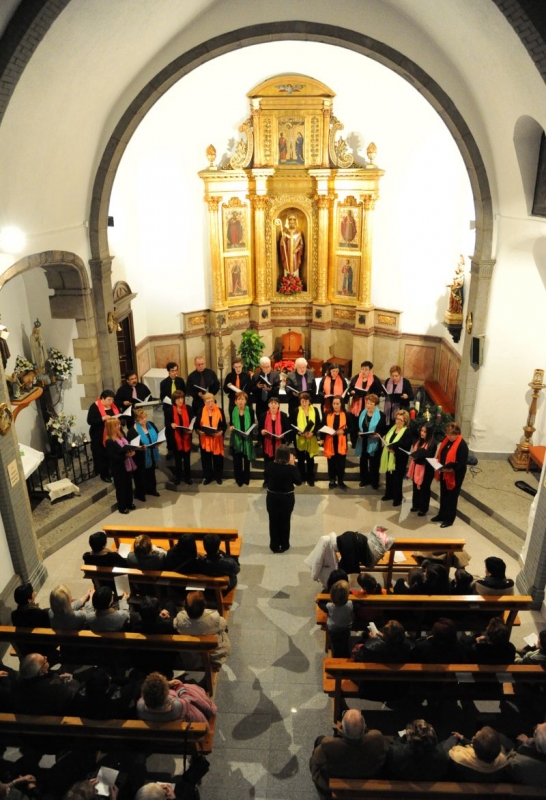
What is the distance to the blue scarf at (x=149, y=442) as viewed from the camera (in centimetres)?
880

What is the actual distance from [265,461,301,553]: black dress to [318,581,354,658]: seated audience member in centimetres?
203

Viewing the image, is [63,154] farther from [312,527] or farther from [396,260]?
[396,260]

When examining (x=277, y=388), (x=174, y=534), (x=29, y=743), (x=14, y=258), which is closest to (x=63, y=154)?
(x=14, y=258)

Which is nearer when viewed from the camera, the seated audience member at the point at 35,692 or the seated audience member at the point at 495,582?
the seated audience member at the point at 35,692

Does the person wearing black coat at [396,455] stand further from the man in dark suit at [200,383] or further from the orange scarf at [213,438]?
the man in dark suit at [200,383]

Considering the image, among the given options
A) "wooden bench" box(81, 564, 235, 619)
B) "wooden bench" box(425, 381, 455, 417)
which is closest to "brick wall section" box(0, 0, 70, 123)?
"wooden bench" box(81, 564, 235, 619)

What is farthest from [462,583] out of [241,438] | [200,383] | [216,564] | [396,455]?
[200,383]

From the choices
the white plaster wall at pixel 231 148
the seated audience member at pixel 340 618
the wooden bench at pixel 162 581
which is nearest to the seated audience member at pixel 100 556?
the wooden bench at pixel 162 581

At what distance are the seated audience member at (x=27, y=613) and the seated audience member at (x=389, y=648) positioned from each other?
275 centimetres

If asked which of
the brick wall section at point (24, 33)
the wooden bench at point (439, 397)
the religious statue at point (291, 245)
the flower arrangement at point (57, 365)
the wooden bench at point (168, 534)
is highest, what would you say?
the brick wall section at point (24, 33)

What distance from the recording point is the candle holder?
377 inches

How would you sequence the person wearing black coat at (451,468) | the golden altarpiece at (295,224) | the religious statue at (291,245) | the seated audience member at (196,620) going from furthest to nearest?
the religious statue at (291,245) → the golden altarpiece at (295,224) → the person wearing black coat at (451,468) → the seated audience member at (196,620)

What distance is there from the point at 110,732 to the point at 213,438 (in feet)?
16.5

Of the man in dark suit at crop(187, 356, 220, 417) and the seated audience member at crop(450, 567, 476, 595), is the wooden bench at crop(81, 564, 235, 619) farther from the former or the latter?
the man in dark suit at crop(187, 356, 220, 417)
